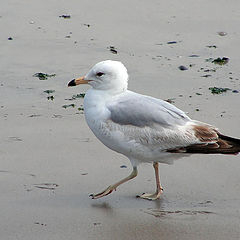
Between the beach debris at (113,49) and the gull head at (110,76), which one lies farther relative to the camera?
the beach debris at (113,49)

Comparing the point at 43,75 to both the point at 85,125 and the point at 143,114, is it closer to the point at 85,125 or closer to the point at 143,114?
the point at 85,125

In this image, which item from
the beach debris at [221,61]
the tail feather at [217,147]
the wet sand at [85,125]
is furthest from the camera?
the beach debris at [221,61]

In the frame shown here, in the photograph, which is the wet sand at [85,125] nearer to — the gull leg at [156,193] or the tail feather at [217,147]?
the gull leg at [156,193]

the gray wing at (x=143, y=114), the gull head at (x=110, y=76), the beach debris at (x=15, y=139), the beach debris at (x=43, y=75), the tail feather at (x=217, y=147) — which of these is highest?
the gull head at (x=110, y=76)

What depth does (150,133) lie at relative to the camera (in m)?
6.11

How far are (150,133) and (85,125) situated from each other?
1.47 meters

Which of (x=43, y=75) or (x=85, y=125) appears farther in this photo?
(x=43, y=75)

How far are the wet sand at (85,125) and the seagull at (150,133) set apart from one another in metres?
0.30

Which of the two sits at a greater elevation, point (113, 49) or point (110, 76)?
point (110, 76)

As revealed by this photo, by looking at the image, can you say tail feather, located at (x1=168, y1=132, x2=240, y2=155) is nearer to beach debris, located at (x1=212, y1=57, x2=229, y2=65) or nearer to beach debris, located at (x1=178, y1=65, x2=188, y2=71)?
beach debris, located at (x1=178, y1=65, x2=188, y2=71)

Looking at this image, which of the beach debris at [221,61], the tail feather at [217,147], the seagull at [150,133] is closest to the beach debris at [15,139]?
the seagull at [150,133]

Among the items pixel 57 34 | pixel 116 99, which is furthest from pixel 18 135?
pixel 57 34

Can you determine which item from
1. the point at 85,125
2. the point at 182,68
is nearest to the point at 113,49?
the point at 182,68

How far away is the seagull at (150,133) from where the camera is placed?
6.08m
